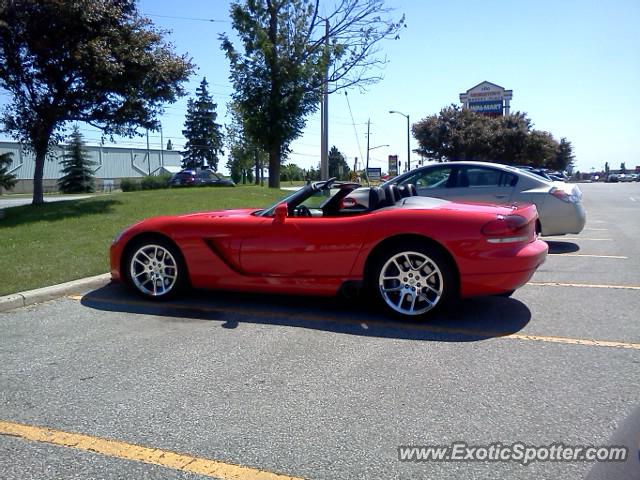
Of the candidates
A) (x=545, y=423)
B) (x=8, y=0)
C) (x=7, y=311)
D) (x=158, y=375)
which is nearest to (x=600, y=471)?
(x=545, y=423)

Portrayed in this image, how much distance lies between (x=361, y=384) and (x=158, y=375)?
1379 mm

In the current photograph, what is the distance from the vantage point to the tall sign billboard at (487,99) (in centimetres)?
4406

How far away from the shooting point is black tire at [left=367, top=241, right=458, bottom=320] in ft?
15.7

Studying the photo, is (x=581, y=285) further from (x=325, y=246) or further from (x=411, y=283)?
(x=325, y=246)

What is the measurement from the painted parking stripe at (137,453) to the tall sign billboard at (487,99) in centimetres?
4435

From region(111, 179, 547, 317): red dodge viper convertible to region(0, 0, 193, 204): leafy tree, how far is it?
28.1 feet

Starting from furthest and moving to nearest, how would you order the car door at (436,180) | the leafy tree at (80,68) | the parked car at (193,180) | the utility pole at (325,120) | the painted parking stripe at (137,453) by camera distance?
the parked car at (193,180) → the utility pole at (325,120) → the leafy tree at (80,68) → the car door at (436,180) → the painted parking stripe at (137,453)

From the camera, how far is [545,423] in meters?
2.99

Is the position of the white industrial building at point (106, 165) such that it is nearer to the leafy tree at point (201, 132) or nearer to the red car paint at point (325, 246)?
the leafy tree at point (201, 132)

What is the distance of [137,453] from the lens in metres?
2.77

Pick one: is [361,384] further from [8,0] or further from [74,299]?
[8,0]

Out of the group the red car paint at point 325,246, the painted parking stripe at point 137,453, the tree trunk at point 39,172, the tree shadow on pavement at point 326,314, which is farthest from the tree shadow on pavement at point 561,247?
the tree trunk at point 39,172

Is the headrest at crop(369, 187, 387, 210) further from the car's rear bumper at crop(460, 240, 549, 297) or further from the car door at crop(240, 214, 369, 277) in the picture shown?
the car's rear bumper at crop(460, 240, 549, 297)

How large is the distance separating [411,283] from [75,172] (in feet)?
173
